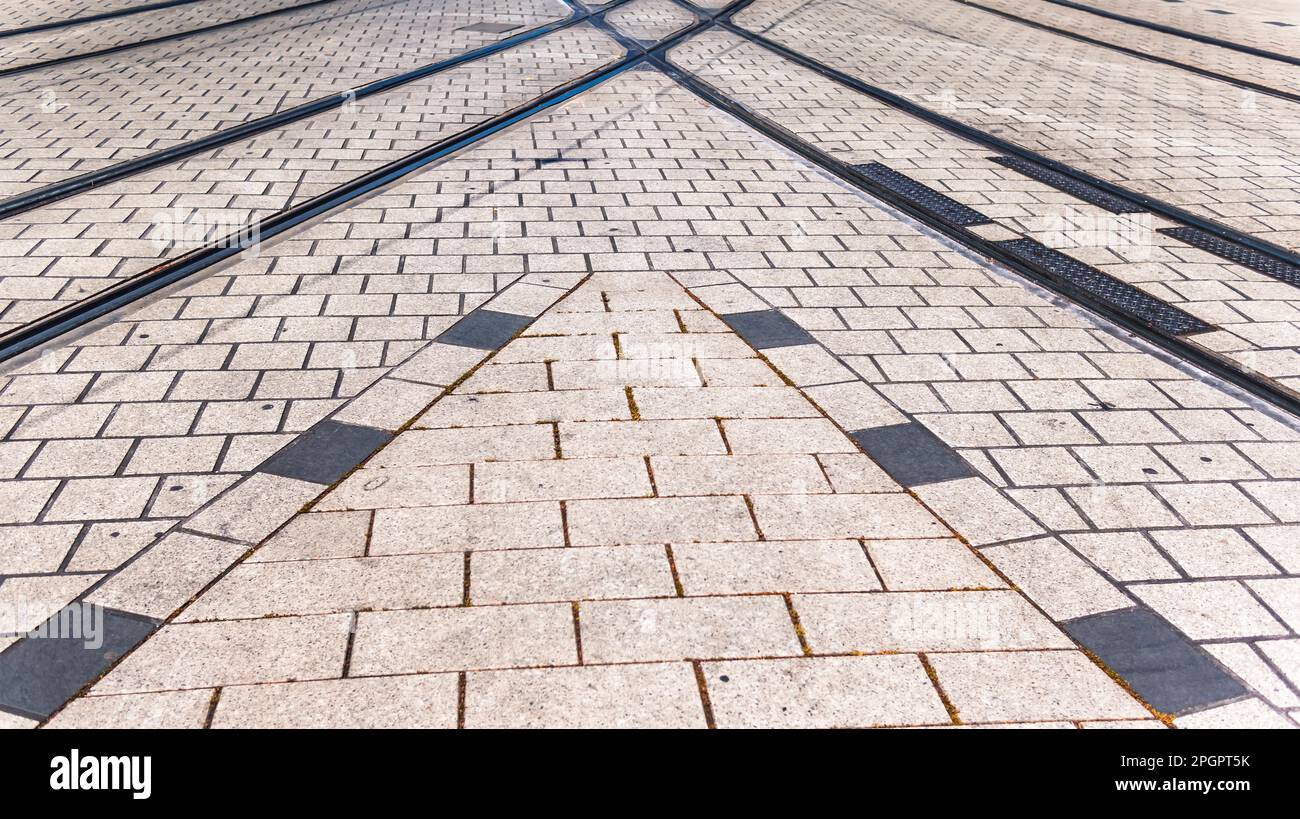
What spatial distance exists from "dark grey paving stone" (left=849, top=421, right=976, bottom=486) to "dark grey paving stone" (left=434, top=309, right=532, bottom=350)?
2045 mm

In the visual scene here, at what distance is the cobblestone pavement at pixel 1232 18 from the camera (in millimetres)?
16359

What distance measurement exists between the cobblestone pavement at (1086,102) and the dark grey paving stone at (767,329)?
4.22m

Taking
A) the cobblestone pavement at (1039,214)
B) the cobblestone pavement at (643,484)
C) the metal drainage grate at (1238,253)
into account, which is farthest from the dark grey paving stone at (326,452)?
the metal drainage grate at (1238,253)

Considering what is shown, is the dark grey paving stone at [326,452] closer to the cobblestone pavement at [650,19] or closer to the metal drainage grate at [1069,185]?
the metal drainage grate at [1069,185]

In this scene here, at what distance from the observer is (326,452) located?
4.67m

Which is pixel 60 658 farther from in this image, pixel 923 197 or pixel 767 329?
→ pixel 923 197

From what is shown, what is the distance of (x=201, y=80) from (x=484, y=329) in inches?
280

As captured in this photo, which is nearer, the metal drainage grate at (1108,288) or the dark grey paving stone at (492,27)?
the metal drainage grate at (1108,288)

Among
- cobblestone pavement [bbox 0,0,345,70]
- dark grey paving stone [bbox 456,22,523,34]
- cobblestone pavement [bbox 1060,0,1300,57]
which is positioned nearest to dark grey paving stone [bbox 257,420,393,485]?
cobblestone pavement [bbox 0,0,345,70]

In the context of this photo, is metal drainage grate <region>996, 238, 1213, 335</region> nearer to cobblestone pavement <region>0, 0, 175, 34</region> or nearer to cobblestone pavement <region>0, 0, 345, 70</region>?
cobblestone pavement <region>0, 0, 345, 70</region>

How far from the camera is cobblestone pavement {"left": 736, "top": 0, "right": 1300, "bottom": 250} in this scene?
9.01 metres

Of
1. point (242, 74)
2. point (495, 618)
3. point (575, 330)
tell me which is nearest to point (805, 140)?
point (575, 330)
